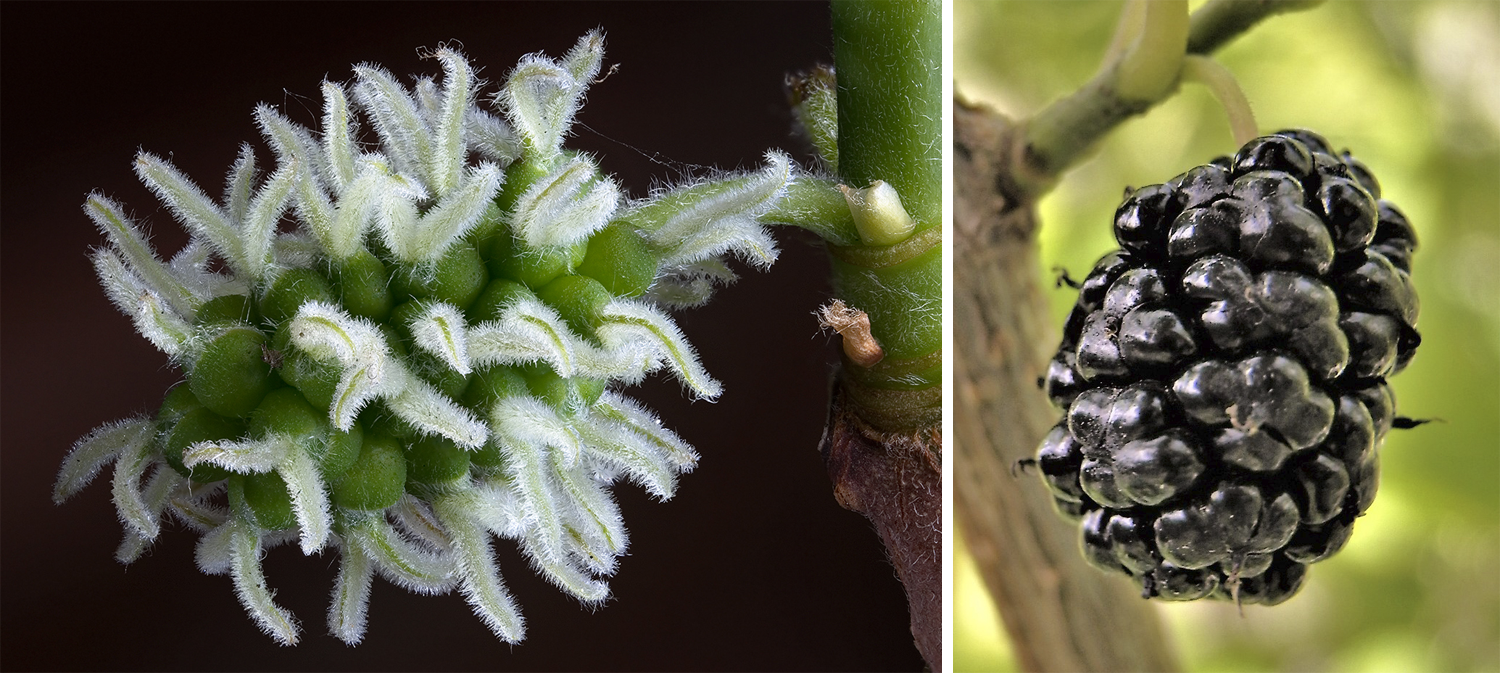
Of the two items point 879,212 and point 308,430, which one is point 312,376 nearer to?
point 308,430

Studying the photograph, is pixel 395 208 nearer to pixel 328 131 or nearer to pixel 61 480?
pixel 328 131

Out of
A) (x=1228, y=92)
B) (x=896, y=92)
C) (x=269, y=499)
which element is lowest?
(x=269, y=499)

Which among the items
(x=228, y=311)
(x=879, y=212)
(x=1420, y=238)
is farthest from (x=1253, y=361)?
(x=228, y=311)

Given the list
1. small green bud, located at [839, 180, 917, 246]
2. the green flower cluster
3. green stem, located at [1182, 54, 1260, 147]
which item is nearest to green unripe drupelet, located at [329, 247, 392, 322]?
the green flower cluster

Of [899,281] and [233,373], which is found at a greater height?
[899,281]

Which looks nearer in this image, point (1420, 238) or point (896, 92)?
point (1420, 238)

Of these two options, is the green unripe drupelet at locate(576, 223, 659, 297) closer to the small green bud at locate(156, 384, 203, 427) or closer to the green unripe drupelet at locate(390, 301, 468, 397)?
the green unripe drupelet at locate(390, 301, 468, 397)

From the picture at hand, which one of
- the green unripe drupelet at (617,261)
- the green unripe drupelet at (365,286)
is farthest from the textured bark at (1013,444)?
the green unripe drupelet at (365,286)

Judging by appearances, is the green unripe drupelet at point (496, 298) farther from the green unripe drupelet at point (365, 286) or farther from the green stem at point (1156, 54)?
the green stem at point (1156, 54)
